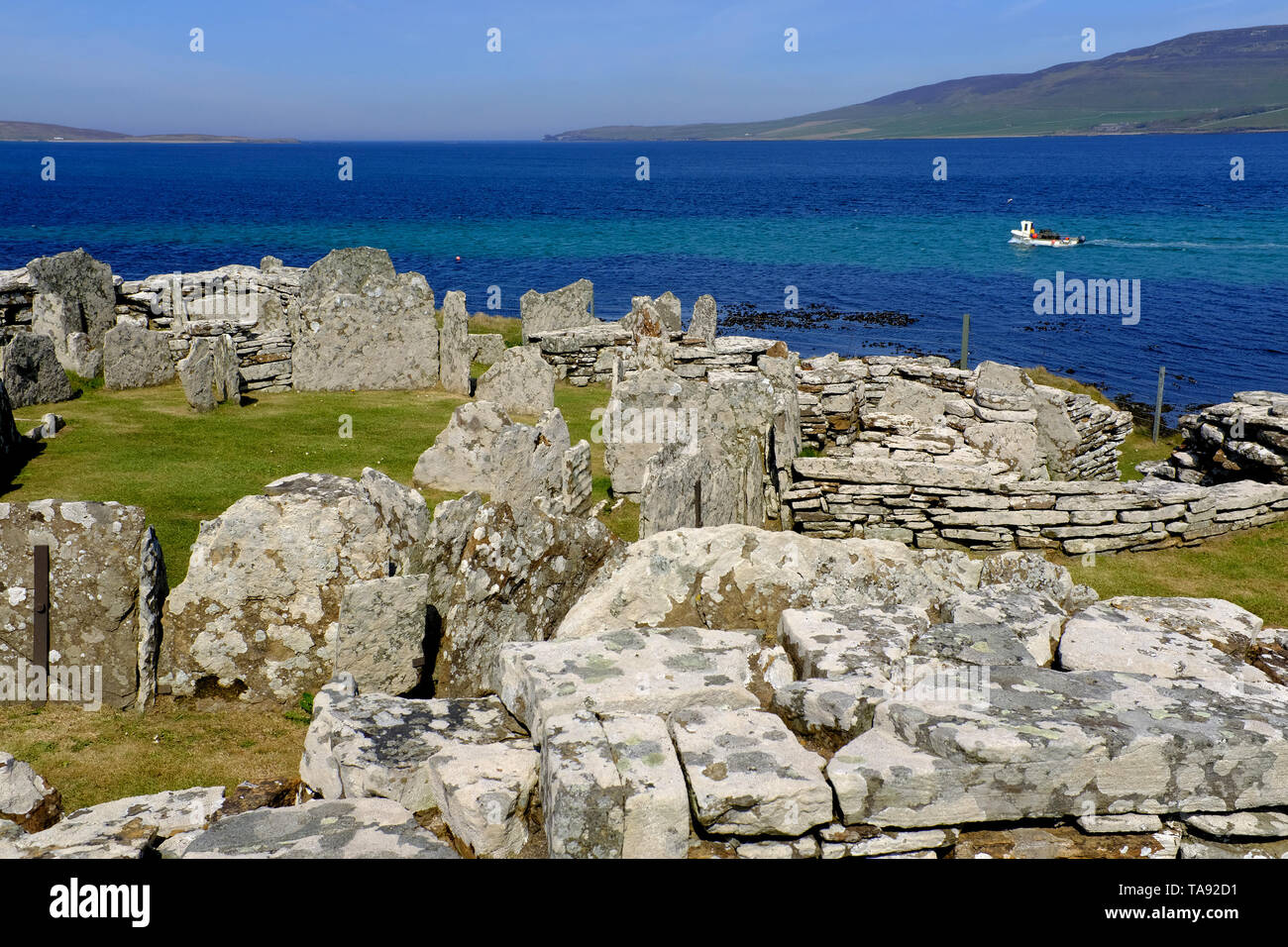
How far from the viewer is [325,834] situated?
15.3 feet

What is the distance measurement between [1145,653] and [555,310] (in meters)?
20.7

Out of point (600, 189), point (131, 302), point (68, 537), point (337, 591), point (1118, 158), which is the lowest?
point (337, 591)

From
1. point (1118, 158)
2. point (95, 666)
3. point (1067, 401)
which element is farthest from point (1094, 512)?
point (1118, 158)

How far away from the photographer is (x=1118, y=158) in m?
194

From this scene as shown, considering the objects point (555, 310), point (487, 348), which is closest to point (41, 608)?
point (487, 348)

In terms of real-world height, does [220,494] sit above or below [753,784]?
above

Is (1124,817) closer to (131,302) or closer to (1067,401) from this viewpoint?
(1067,401)

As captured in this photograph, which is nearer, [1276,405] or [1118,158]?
[1276,405]

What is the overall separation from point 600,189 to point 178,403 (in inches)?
5289

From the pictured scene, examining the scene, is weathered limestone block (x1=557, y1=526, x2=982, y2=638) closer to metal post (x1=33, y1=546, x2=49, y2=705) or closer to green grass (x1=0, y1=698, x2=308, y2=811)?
green grass (x1=0, y1=698, x2=308, y2=811)

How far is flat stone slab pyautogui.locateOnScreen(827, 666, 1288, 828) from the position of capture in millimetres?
4566

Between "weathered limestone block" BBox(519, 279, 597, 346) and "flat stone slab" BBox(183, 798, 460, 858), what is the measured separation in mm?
20630

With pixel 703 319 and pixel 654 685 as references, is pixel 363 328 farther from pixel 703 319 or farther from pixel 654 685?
pixel 654 685
